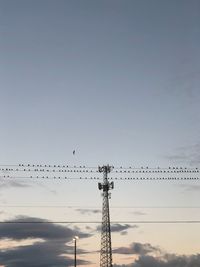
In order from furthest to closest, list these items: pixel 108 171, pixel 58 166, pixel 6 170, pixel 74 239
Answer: pixel 108 171 < pixel 74 239 < pixel 6 170 < pixel 58 166

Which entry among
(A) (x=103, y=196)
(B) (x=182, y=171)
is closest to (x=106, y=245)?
(A) (x=103, y=196)

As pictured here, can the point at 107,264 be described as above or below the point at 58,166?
below

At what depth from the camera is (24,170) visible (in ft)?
179

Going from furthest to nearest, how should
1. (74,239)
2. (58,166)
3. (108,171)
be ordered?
(108,171), (74,239), (58,166)

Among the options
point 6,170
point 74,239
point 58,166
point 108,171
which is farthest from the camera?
point 108,171

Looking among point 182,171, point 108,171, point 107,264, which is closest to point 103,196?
point 108,171

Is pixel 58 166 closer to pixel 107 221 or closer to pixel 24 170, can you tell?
pixel 24 170

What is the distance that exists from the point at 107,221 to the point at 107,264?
6.19 m

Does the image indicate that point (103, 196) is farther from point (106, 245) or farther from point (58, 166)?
point (58, 166)

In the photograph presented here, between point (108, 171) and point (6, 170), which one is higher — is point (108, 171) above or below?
above

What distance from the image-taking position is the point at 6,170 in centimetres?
5512

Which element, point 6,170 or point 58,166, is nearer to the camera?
point 58,166

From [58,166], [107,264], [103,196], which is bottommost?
[107,264]

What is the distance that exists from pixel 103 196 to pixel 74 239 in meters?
8.28
